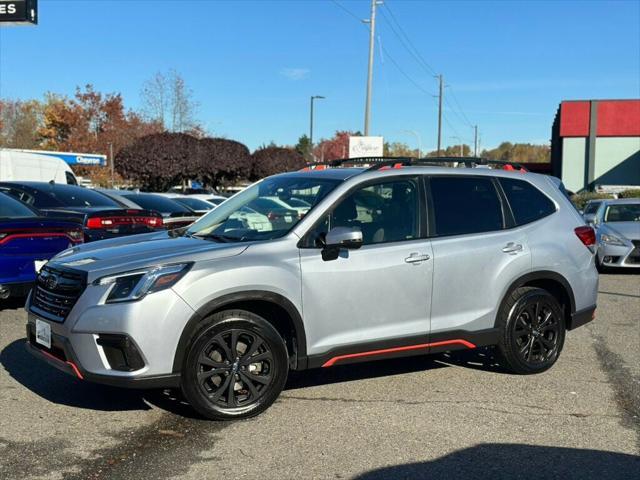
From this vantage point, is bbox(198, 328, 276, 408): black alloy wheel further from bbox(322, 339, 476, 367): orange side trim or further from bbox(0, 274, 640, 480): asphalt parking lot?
bbox(322, 339, 476, 367): orange side trim

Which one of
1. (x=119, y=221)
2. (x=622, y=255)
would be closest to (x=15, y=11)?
(x=119, y=221)

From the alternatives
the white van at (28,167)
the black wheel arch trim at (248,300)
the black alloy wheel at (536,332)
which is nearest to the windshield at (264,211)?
the black wheel arch trim at (248,300)

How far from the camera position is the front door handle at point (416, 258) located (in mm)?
5203

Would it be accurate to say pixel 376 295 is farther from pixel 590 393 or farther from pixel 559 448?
pixel 590 393

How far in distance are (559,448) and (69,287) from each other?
334 cm

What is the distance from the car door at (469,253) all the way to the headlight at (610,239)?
7797mm

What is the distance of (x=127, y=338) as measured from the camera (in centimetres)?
429

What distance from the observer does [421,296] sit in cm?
526

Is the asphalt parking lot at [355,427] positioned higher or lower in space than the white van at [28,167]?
lower

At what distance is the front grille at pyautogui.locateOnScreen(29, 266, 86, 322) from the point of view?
457 cm

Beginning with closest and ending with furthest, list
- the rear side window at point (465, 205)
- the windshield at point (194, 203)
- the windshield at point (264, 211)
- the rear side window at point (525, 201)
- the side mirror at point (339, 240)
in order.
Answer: the side mirror at point (339, 240)
the windshield at point (264, 211)
the rear side window at point (465, 205)
the rear side window at point (525, 201)
the windshield at point (194, 203)

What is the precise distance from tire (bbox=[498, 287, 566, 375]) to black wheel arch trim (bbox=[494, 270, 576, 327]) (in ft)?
0.22

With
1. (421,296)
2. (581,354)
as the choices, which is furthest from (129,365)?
(581,354)

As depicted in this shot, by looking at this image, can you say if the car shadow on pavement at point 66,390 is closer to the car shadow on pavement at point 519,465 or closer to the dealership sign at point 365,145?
the car shadow on pavement at point 519,465
